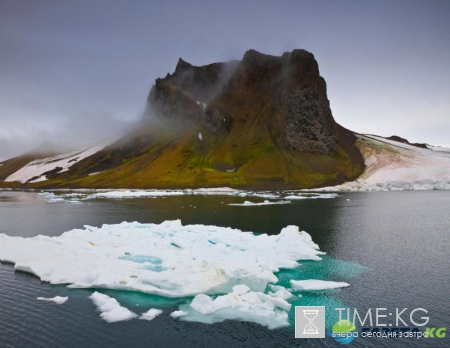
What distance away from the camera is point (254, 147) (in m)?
163

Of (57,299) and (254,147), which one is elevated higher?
(254,147)

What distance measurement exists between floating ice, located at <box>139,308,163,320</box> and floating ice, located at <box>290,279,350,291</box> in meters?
8.61

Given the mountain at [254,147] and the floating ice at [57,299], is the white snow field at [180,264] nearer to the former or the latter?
the floating ice at [57,299]

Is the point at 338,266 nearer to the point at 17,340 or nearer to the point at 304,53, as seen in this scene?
the point at 17,340

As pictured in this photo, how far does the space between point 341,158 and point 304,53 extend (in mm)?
67715

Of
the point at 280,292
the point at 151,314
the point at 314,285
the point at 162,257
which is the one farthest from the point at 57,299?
the point at 314,285

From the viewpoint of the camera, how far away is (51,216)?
55.4 metres

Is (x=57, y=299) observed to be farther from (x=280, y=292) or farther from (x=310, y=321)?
(x=310, y=321)

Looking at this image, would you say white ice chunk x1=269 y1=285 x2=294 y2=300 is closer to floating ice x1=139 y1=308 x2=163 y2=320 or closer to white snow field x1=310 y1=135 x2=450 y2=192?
floating ice x1=139 y1=308 x2=163 y2=320

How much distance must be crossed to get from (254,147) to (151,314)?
149942mm

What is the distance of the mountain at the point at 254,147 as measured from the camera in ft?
463

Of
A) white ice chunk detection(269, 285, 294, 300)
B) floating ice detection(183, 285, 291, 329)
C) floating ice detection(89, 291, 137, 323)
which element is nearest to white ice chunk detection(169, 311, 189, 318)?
floating ice detection(183, 285, 291, 329)

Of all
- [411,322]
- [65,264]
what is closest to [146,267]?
[65,264]

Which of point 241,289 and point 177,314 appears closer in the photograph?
point 177,314
